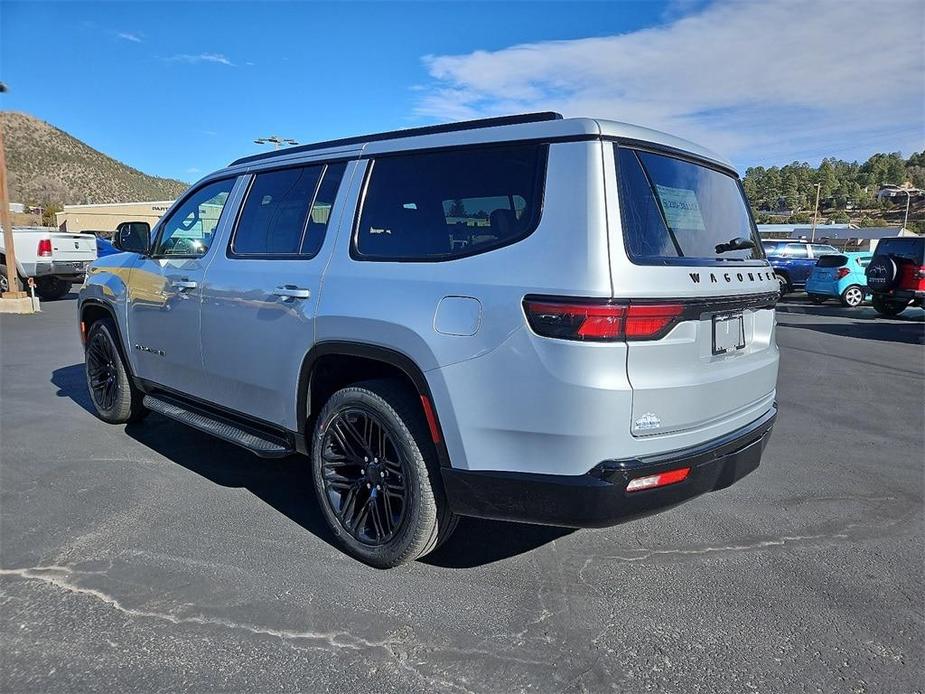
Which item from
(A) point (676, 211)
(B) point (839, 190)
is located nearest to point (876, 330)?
(A) point (676, 211)

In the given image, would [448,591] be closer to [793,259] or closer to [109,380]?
[109,380]

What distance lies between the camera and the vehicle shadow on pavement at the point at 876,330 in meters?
11.5

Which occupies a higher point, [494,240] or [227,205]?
[227,205]

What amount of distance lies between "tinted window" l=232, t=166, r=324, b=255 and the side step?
105 centimetres

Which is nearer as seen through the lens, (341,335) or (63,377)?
(341,335)

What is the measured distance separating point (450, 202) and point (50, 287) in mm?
17146

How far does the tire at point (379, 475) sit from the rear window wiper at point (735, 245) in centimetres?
161

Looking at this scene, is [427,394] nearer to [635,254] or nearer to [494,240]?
[494,240]

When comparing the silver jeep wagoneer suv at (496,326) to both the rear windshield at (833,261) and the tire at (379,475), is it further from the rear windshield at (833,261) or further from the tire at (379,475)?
the rear windshield at (833,261)

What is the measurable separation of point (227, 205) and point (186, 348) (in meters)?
0.97

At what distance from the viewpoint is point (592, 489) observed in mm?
2416

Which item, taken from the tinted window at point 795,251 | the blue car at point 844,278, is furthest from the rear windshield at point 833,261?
the tinted window at point 795,251

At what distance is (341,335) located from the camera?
3072 mm

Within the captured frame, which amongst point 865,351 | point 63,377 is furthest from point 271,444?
point 865,351
